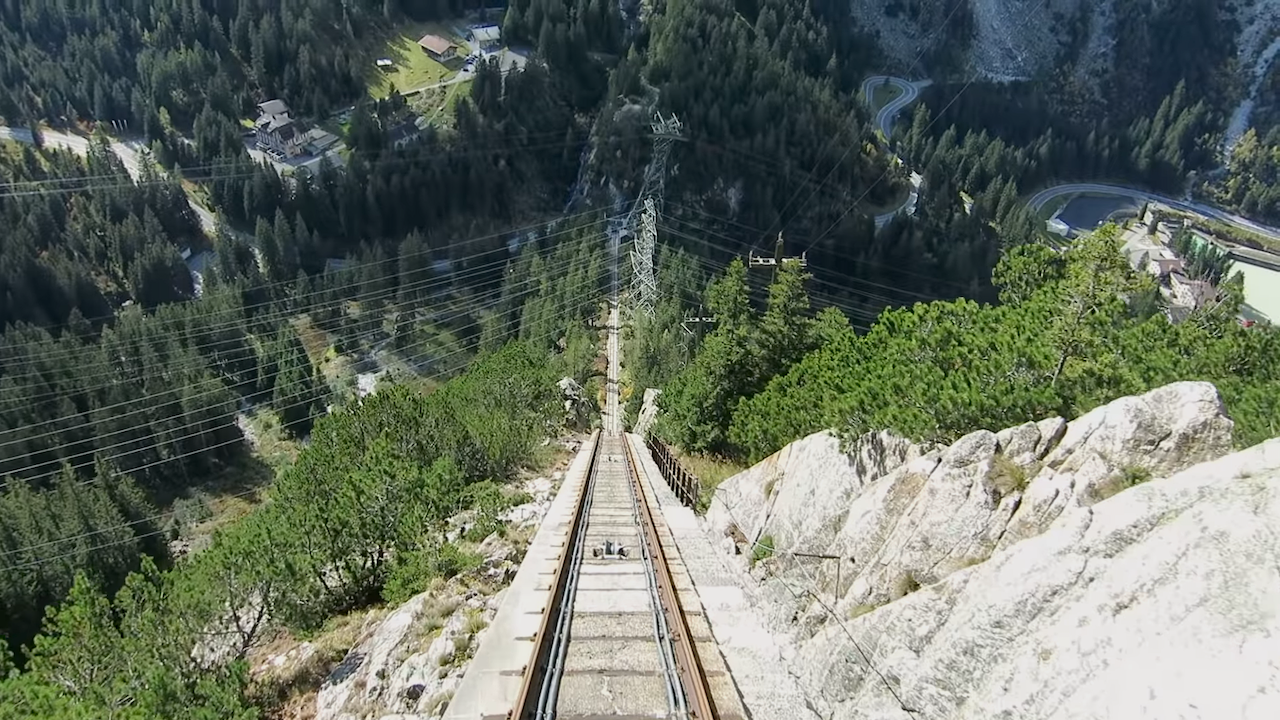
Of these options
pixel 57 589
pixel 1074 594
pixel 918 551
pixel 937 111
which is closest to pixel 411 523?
pixel 918 551

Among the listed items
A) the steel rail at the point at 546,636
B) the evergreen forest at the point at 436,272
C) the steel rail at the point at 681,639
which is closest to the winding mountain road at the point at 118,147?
the evergreen forest at the point at 436,272

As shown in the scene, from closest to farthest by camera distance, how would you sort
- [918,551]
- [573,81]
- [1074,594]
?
[1074,594]
[918,551]
[573,81]

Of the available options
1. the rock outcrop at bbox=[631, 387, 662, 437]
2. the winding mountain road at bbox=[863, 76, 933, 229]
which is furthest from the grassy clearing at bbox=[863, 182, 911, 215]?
the rock outcrop at bbox=[631, 387, 662, 437]

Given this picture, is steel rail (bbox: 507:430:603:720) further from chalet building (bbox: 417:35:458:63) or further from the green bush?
chalet building (bbox: 417:35:458:63)

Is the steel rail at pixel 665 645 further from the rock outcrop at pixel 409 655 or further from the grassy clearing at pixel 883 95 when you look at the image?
the grassy clearing at pixel 883 95

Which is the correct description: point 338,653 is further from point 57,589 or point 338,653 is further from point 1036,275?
point 57,589
